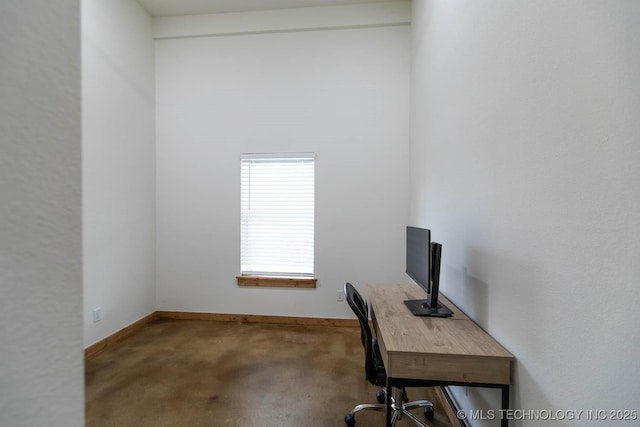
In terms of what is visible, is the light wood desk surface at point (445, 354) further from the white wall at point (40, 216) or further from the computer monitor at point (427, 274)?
the white wall at point (40, 216)

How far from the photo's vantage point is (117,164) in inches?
123

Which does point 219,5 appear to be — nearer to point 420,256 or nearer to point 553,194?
point 420,256

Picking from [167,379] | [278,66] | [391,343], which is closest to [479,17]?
[391,343]

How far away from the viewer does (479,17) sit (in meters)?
1.66

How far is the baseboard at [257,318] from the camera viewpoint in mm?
3484

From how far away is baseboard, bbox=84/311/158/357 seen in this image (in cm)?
277

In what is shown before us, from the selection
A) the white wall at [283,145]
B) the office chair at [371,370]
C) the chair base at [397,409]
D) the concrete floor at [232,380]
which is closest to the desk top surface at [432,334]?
the office chair at [371,370]

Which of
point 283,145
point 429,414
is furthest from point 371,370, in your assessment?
point 283,145

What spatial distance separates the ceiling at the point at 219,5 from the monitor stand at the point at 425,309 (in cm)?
342

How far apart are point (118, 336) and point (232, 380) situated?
5.37 ft

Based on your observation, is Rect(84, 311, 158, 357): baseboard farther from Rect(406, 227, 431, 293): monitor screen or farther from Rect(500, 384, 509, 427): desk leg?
Rect(500, 384, 509, 427): desk leg

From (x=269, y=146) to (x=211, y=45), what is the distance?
5.00ft

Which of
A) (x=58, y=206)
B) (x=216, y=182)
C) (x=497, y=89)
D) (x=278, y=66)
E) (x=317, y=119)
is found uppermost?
(x=278, y=66)

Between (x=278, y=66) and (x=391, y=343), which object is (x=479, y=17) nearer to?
(x=391, y=343)
